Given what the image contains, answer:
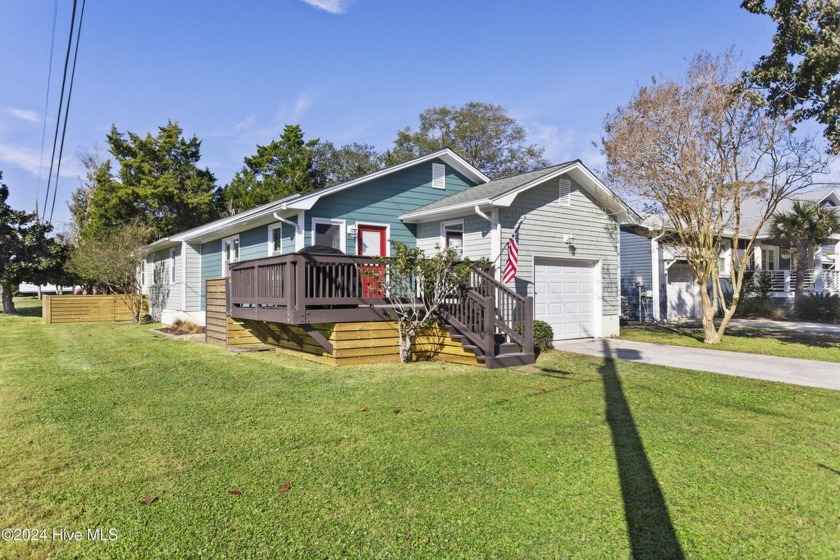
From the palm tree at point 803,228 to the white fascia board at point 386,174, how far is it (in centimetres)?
1308

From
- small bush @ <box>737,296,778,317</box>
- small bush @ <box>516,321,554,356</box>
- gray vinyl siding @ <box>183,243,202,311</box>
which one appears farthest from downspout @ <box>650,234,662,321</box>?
gray vinyl siding @ <box>183,243,202,311</box>

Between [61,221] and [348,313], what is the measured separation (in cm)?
4491

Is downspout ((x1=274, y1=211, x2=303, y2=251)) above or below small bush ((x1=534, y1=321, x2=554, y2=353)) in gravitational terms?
above

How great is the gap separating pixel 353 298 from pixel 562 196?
6.42 m

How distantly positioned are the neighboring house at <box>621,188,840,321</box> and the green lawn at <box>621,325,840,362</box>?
3.10 metres

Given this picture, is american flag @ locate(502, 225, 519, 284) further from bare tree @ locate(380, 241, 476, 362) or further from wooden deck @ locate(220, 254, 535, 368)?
bare tree @ locate(380, 241, 476, 362)

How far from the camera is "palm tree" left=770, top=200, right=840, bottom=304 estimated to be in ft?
60.9

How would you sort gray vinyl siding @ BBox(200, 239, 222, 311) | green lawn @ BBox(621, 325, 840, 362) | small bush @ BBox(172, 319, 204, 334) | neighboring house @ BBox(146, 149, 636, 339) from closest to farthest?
green lawn @ BBox(621, 325, 840, 362), neighboring house @ BBox(146, 149, 636, 339), small bush @ BBox(172, 319, 204, 334), gray vinyl siding @ BBox(200, 239, 222, 311)

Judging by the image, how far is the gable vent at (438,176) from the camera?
13.3 m

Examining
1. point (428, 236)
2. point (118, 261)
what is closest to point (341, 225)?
point (428, 236)

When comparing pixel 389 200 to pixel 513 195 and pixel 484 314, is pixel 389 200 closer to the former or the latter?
pixel 513 195

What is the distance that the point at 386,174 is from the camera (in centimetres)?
1231

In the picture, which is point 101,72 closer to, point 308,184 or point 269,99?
point 269,99

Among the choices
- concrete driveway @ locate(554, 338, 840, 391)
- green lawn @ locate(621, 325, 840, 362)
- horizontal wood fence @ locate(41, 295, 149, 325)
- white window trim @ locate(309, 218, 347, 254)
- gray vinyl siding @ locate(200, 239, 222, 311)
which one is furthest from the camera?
horizontal wood fence @ locate(41, 295, 149, 325)
